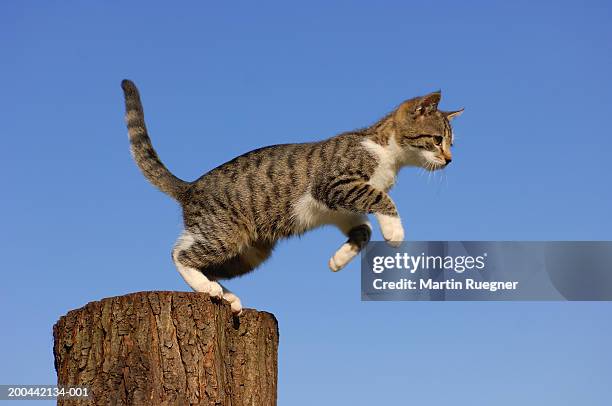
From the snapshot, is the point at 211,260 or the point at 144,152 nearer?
the point at 211,260

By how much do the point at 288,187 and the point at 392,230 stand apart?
3.70ft

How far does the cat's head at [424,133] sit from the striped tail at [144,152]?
82.7 inches

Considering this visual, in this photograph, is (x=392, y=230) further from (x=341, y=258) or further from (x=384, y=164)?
→ (x=384, y=164)

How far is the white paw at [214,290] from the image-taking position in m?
5.55

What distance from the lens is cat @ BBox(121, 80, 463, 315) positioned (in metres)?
6.35

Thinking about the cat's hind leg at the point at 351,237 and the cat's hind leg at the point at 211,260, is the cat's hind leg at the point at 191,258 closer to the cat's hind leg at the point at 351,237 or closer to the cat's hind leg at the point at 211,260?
the cat's hind leg at the point at 211,260

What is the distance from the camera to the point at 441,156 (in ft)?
21.8

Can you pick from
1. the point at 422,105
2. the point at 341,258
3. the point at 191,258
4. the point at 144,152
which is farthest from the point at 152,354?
the point at 422,105

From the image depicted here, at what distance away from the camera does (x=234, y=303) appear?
563 centimetres

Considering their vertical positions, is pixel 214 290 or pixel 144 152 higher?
pixel 144 152

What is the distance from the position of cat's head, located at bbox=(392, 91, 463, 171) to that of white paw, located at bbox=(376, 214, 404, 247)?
0.94 meters

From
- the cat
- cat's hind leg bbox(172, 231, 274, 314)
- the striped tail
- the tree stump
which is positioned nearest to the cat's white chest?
the cat

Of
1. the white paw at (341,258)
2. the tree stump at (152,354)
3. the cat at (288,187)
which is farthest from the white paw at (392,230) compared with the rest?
the tree stump at (152,354)

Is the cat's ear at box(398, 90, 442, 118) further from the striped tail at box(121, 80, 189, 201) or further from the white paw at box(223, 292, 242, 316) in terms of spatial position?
Answer: the white paw at box(223, 292, 242, 316)
